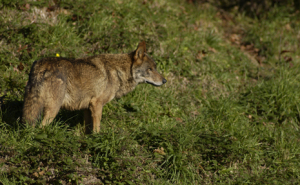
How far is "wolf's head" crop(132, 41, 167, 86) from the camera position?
5934 millimetres

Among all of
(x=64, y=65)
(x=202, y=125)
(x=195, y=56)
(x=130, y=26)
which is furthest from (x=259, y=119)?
(x=64, y=65)

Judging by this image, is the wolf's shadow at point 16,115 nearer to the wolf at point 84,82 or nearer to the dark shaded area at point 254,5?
the wolf at point 84,82

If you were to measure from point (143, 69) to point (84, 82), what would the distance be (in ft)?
4.49

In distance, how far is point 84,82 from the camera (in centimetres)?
508

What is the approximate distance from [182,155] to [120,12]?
15.3 ft

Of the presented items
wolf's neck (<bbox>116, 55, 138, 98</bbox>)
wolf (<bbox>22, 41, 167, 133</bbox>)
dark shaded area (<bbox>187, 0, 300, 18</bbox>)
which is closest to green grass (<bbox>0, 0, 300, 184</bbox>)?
wolf (<bbox>22, 41, 167, 133</bbox>)

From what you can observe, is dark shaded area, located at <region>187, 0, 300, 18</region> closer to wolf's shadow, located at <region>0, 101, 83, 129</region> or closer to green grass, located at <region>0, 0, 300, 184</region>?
green grass, located at <region>0, 0, 300, 184</region>

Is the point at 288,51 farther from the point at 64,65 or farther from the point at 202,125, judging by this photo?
the point at 64,65

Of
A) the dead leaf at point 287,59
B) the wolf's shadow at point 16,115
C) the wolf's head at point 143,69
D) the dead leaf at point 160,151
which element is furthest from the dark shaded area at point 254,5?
the dead leaf at point 160,151

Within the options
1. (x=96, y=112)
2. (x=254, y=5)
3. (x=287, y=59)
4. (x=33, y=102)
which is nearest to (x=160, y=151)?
(x=96, y=112)

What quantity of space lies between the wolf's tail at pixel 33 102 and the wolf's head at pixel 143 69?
1.99 m

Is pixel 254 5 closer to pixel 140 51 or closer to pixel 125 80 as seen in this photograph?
pixel 140 51

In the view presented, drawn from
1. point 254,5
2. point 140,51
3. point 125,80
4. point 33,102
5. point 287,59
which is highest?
point 254,5

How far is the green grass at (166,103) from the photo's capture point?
4555 millimetres
